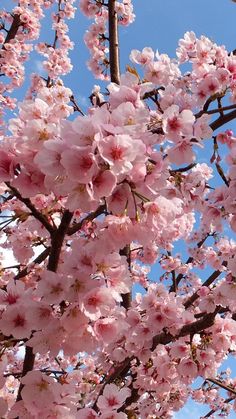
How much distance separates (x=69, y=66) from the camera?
420 inches

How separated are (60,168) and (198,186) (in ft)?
7.35

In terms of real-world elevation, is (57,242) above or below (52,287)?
above

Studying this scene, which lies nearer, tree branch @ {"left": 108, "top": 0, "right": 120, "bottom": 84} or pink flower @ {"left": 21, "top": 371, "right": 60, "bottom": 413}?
pink flower @ {"left": 21, "top": 371, "right": 60, "bottom": 413}

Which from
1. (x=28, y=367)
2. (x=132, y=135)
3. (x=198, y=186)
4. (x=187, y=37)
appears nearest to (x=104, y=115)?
(x=132, y=135)

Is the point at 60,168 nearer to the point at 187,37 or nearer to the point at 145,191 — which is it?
the point at 145,191

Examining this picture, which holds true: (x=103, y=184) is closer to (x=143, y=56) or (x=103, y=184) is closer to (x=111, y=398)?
(x=111, y=398)

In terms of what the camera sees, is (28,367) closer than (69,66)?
Yes

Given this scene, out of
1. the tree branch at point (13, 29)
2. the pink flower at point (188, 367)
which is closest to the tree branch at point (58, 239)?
the pink flower at point (188, 367)

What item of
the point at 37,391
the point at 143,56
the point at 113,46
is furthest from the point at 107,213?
the point at 113,46

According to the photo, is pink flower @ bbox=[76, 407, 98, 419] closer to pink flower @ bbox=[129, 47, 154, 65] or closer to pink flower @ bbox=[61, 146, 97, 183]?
pink flower @ bbox=[61, 146, 97, 183]

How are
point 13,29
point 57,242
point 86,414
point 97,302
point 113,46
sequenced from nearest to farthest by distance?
point 97,302
point 57,242
point 86,414
point 113,46
point 13,29

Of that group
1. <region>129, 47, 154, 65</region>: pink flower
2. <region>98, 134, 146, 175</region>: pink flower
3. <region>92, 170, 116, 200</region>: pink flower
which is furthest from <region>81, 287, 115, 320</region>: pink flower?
<region>129, 47, 154, 65</region>: pink flower

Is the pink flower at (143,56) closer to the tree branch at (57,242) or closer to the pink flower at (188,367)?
the tree branch at (57,242)

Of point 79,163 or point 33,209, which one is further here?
point 33,209
